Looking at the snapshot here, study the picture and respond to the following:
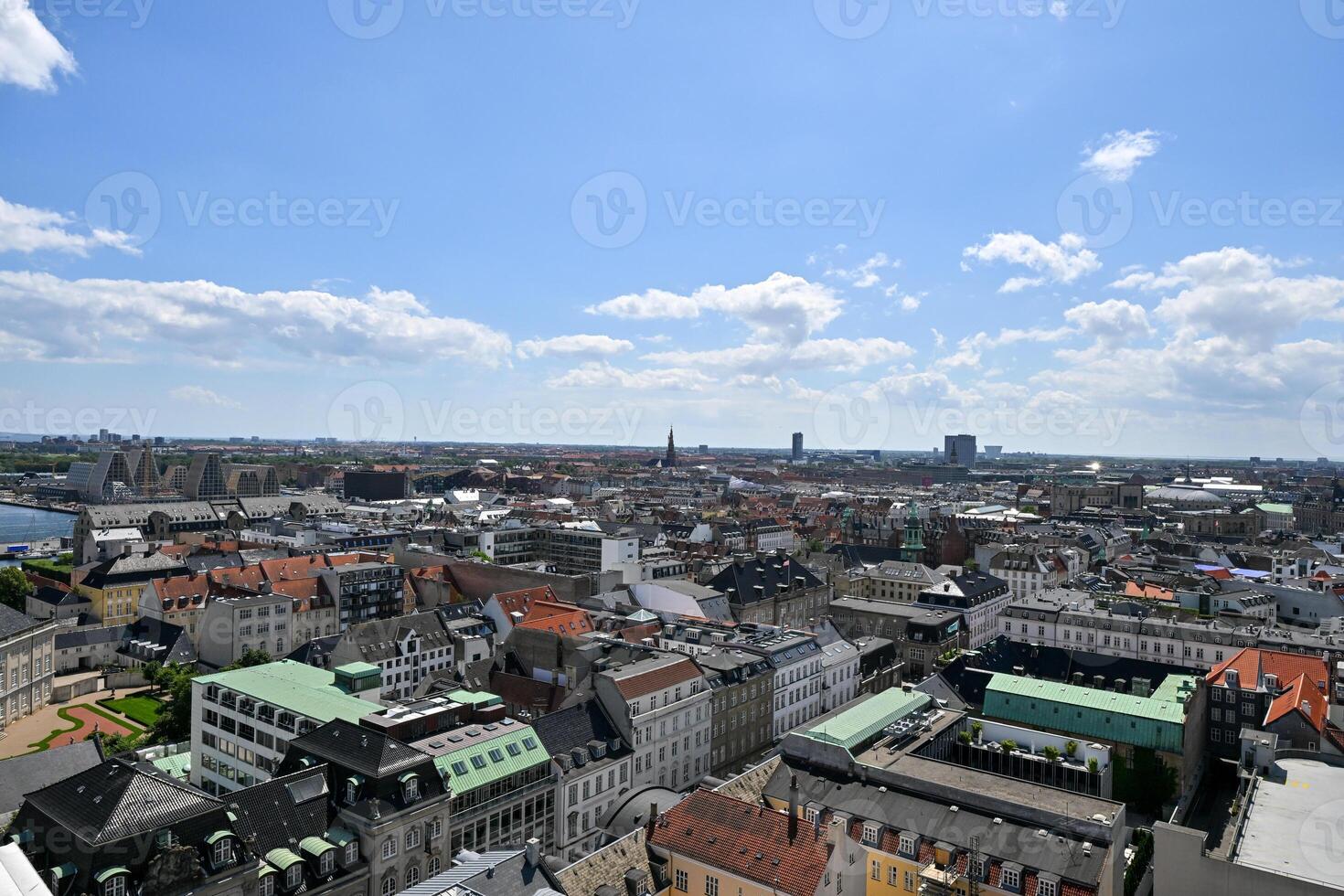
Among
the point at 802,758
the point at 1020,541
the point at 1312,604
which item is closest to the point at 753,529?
the point at 1020,541

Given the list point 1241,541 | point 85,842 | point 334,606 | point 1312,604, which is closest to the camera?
point 85,842

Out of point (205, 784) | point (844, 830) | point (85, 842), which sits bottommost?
point (205, 784)

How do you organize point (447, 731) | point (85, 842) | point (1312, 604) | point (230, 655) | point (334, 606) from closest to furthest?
point (85, 842) → point (447, 731) → point (230, 655) → point (334, 606) → point (1312, 604)

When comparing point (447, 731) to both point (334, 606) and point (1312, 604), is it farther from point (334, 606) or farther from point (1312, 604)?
point (1312, 604)

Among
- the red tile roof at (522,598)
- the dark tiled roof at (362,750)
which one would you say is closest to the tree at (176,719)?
the dark tiled roof at (362,750)

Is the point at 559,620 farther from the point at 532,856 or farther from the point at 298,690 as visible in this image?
the point at 532,856

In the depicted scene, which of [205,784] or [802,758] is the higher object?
[802,758]

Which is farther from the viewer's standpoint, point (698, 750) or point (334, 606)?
point (334, 606)

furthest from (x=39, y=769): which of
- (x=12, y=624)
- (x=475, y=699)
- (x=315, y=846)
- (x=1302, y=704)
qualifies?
(x=1302, y=704)
